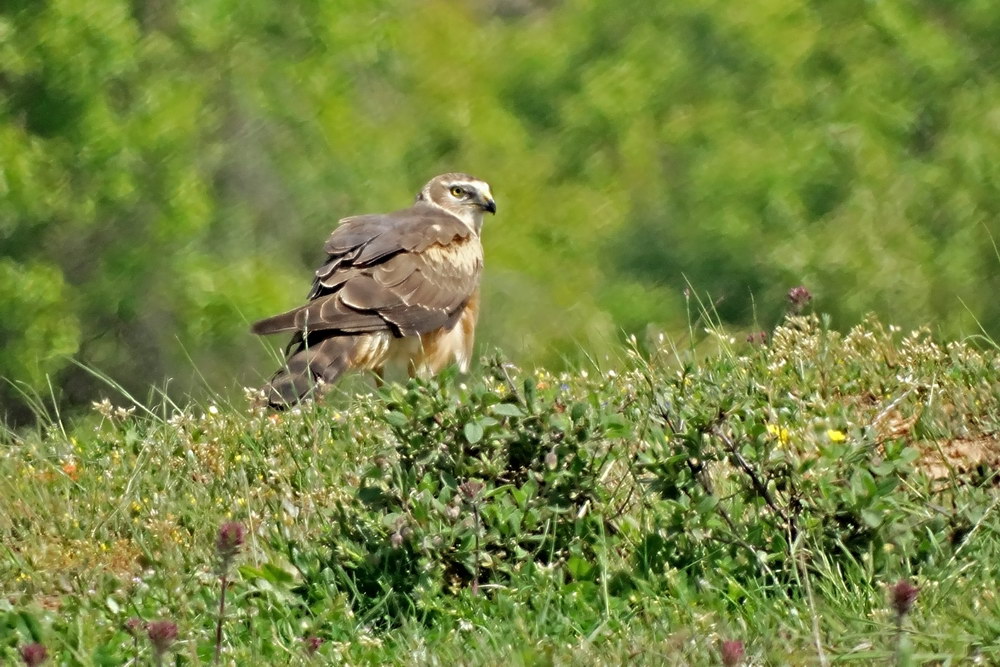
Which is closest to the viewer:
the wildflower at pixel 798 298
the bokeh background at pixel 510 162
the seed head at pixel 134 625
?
the seed head at pixel 134 625

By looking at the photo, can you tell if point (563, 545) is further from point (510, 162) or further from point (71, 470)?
point (510, 162)

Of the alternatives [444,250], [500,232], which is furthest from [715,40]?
[444,250]

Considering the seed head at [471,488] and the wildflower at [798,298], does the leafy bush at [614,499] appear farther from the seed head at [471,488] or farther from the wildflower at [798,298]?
the wildflower at [798,298]

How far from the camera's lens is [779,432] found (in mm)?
4727

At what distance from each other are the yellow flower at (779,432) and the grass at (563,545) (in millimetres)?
25

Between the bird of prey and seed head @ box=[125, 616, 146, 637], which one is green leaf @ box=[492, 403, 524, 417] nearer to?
seed head @ box=[125, 616, 146, 637]

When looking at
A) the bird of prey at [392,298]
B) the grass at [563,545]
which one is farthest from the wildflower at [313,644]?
the bird of prey at [392,298]

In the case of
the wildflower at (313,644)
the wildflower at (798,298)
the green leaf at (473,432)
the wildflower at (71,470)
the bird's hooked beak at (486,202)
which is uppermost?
the green leaf at (473,432)

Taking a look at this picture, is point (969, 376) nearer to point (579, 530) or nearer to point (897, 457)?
point (897, 457)

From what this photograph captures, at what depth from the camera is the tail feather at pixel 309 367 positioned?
7.31 meters

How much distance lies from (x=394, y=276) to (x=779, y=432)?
17.3 ft

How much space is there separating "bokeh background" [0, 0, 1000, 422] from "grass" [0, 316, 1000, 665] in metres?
2.22

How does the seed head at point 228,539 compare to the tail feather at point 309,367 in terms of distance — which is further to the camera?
the tail feather at point 309,367

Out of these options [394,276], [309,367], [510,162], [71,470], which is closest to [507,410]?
[71,470]
